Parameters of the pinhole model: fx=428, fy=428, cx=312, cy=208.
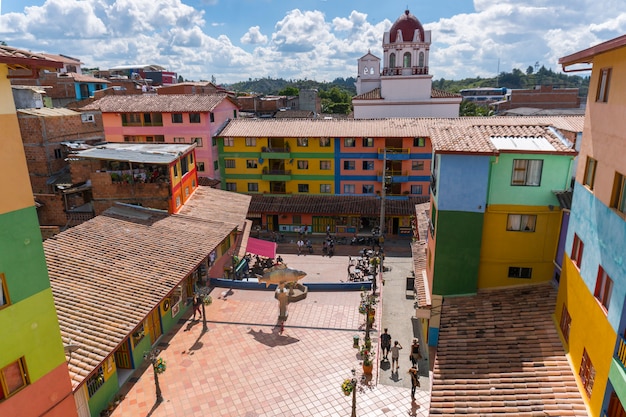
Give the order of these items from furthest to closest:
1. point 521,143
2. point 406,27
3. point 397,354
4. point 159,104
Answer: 1. point 406,27
2. point 159,104
3. point 397,354
4. point 521,143

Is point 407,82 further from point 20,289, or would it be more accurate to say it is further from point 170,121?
point 20,289

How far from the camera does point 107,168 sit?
2934 cm

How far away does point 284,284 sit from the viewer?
77.4ft

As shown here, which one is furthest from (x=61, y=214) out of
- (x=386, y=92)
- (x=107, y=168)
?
(x=386, y=92)

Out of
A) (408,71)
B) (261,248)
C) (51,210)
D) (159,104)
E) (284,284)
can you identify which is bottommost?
(261,248)

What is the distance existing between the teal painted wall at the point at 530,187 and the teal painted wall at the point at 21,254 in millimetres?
17473

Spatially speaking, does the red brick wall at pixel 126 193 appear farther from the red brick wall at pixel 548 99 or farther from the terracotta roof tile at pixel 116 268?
the red brick wall at pixel 548 99

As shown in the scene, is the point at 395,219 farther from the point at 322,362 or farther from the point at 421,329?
the point at 322,362

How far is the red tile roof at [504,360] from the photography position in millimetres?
14492

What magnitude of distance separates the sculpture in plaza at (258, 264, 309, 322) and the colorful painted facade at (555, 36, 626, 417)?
499 inches

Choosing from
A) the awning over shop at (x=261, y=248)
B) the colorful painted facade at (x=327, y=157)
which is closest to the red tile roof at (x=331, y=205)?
the colorful painted facade at (x=327, y=157)

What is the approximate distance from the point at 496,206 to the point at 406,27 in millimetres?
46586

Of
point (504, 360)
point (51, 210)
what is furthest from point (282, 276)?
point (51, 210)

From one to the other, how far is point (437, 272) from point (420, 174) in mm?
25192
